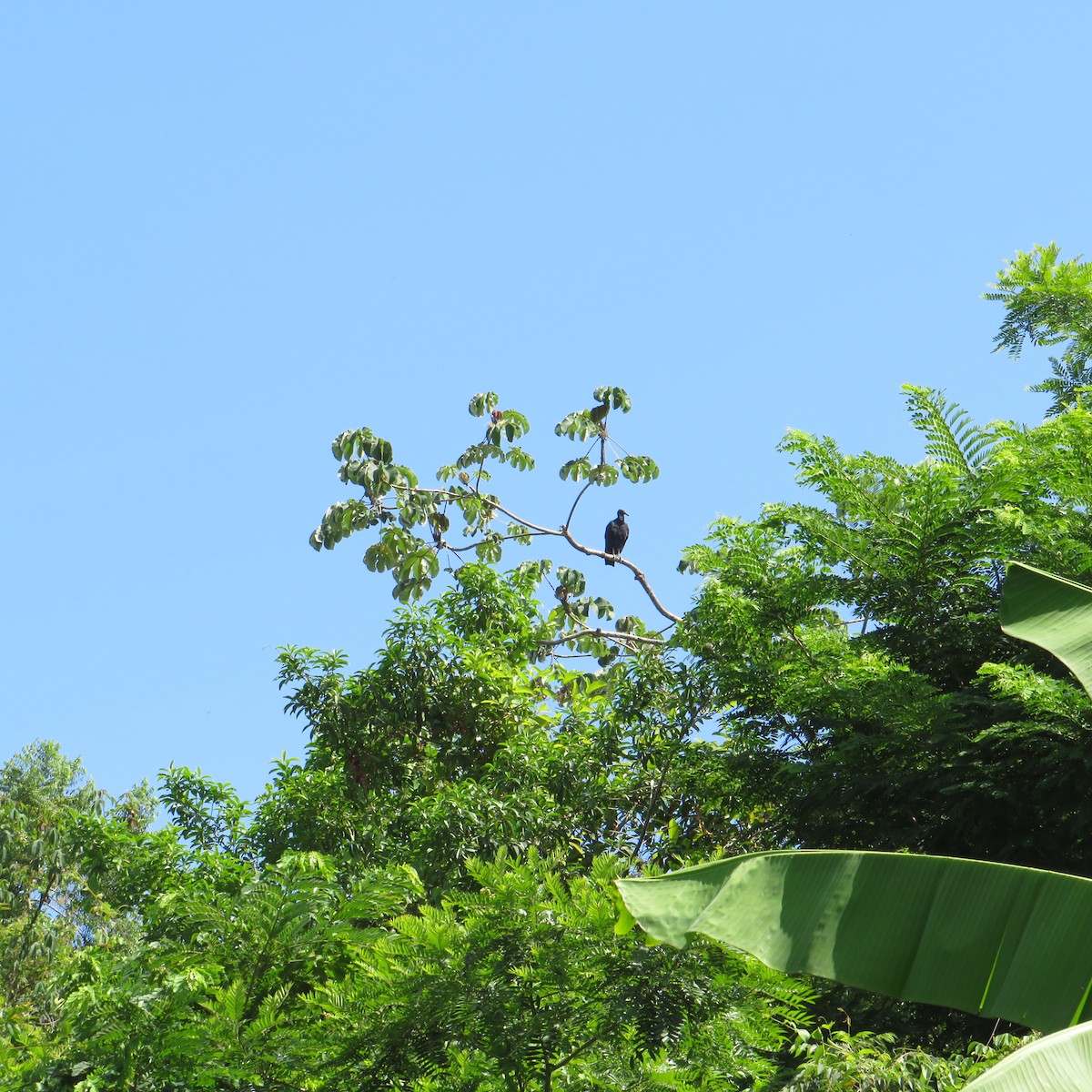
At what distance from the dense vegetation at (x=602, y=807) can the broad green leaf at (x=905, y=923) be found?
1.83m

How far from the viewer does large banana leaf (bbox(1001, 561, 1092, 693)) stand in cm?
425

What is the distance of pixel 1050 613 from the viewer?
14.4 feet

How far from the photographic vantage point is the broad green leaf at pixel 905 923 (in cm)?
356

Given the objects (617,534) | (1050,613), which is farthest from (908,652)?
(617,534)

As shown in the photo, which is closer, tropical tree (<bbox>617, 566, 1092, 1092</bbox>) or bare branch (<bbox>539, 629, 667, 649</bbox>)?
tropical tree (<bbox>617, 566, 1092, 1092</bbox>)

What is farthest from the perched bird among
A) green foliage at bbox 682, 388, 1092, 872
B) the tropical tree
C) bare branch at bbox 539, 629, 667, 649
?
the tropical tree

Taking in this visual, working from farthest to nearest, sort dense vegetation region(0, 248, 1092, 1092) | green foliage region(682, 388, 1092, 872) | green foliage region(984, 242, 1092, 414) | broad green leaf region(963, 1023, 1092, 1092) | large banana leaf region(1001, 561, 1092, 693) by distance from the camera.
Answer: green foliage region(984, 242, 1092, 414), green foliage region(682, 388, 1092, 872), dense vegetation region(0, 248, 1092, 1092), large banana leaf region(1001, 561, 1092, 693), broad green leaf region(963, 1023, 1092, 1092)

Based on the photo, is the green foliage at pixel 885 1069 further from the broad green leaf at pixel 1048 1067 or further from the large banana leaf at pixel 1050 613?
the broad green leaf at pixel 1048 1067

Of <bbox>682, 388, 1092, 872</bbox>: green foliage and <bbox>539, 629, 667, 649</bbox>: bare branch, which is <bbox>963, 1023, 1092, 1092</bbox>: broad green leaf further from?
<bbox>539, 629, 667, 649</bbox>: bare branch

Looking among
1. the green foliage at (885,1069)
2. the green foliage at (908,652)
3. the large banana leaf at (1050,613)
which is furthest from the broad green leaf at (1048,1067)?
the green foliage at (908,652)

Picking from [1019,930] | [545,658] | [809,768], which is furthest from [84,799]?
[1019,930]

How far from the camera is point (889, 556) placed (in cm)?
827

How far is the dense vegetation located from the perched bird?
1.37 meters

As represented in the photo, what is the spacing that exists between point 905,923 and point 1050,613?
1308 mm
